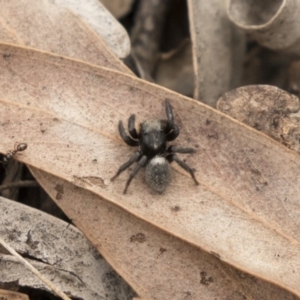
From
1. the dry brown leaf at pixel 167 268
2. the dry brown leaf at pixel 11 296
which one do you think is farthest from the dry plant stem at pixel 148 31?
the dry brown leaf at pixel 11 296

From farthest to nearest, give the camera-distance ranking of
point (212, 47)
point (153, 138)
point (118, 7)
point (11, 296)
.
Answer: point (118, 7)
point (212, 47)
point (153, 138)
point (11, 296)

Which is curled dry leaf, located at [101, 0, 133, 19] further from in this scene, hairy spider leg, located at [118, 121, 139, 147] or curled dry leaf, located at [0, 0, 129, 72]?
hairy spider leg, located at [118, 121, 139, 147]

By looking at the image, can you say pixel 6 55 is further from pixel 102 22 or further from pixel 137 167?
pixel 137 167

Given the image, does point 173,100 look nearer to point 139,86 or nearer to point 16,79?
point 139,86

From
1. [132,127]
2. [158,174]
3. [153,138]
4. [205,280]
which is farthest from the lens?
[153,138]

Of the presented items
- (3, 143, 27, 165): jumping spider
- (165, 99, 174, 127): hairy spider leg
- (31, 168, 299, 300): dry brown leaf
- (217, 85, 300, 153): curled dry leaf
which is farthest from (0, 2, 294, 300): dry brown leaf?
(217, 85, 300, 153): curled dry leaf

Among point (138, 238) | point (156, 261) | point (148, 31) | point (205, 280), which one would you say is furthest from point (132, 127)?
point (148, 31)

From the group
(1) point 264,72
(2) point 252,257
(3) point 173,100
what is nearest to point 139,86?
(3) point 173,100
